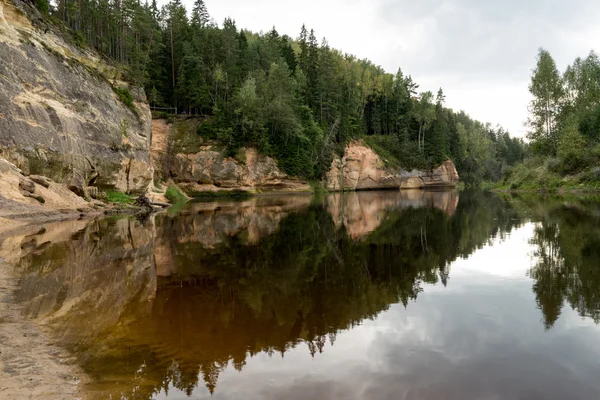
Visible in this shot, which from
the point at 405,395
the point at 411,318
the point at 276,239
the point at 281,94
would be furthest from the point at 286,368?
the point at 281,94

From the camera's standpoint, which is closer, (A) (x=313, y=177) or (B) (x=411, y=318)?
(B) (x=411, y=318)

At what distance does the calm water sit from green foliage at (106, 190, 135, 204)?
19.1 meters

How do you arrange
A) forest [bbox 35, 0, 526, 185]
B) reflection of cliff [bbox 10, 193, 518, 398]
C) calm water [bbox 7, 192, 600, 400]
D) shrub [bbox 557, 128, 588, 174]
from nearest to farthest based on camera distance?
calm water [bbox 7, 192, 600, 400] → reflection of cliff [bbox 10, 193, 518, 398] → shrub [bbox 557, 128, 588, 174] → forest [bbox 35, 0, 526, 185]

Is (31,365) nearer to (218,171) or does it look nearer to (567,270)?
(567,270)

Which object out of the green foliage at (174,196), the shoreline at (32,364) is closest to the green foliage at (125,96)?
the green foliage at (174,196)

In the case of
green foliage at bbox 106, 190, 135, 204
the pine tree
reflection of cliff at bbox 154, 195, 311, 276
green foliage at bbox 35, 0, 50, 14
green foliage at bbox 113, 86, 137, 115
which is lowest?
reflection of cliff at bbox 154, 195, 311, 276

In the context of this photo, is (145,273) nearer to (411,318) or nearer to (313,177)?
(411,318)

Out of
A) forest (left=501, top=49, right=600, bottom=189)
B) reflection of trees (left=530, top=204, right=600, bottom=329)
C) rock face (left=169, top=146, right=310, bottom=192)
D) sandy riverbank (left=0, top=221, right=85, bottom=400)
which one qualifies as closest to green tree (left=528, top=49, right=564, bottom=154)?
forest (left=501, top=49, right=600, bottom=189)

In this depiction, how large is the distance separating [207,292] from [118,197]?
2839 centimetres

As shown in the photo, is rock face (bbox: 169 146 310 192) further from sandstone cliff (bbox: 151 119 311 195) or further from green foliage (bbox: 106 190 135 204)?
green foliage (bbox: 106 190 135 204)

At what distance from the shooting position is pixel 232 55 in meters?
68.7

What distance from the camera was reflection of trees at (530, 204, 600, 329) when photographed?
25.5ft

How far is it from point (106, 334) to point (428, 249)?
11.0 metres

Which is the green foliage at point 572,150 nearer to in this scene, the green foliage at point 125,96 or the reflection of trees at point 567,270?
the reflection of trees at point 567,270
